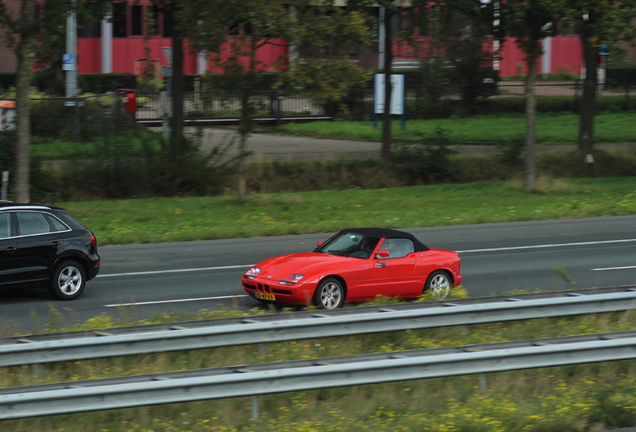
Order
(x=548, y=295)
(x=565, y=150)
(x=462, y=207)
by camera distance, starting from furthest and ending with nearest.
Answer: (x=565, y=150) < (x=462, y=207) < (x=548, y=295)

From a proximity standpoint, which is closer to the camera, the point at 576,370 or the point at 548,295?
the point at 576,370

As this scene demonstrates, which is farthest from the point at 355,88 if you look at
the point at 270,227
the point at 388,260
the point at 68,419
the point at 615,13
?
the point at 68,419

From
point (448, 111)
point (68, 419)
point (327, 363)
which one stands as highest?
point (448, 111)

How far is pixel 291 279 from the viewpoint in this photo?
1159 cm

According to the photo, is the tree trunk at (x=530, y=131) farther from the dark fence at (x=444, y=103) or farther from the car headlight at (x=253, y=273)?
the car headlight at (x=253, y=273)

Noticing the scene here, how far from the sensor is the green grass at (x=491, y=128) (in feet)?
121

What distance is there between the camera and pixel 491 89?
44.7 metres

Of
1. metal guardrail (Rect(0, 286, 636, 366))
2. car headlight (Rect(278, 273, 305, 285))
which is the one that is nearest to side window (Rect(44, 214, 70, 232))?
car headlight (Rect(278, 273, 305, 285))

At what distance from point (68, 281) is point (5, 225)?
1.31 metres

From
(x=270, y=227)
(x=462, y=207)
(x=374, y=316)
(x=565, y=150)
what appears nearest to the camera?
(x=374, y=316)

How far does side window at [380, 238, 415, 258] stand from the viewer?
12.6 metres

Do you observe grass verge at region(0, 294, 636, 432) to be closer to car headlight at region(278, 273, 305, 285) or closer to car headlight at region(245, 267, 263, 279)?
car headlight at region(278, 273, 305, 285)

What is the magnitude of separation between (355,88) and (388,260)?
32.3 metres

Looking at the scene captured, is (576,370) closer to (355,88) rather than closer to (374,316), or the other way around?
(374,316)
